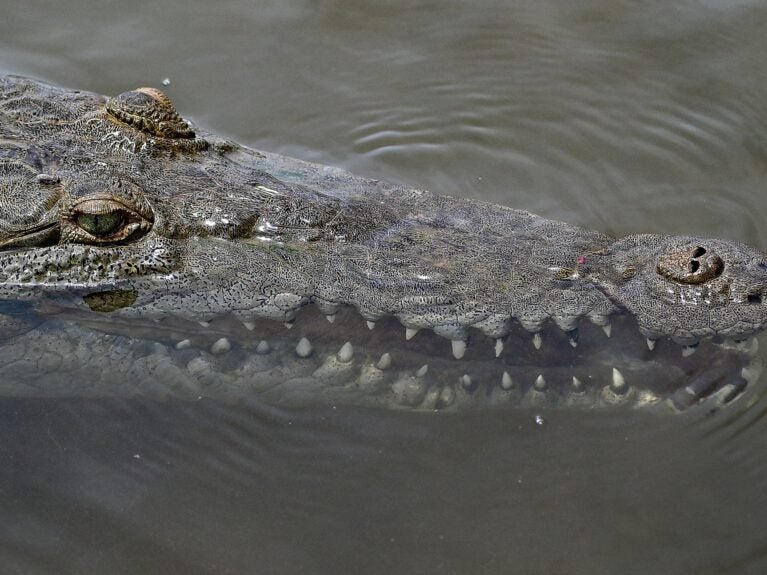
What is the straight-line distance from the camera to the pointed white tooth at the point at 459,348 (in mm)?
2996

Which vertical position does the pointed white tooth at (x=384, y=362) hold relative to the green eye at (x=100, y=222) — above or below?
below

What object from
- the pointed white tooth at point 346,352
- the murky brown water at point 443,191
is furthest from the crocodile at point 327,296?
the murky brown water at point 443,191

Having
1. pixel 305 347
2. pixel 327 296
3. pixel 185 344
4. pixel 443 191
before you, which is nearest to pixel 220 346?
pixel 185 344

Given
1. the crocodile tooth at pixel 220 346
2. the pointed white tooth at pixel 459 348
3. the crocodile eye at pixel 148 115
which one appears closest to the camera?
the pointed white tooth at pixel 459 348

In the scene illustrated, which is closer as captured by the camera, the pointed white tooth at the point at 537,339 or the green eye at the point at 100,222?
the pointed white tooth at the point at 537,339

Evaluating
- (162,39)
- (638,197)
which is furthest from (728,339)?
(162,39)

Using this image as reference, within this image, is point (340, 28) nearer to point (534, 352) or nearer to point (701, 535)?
point (534, 352)

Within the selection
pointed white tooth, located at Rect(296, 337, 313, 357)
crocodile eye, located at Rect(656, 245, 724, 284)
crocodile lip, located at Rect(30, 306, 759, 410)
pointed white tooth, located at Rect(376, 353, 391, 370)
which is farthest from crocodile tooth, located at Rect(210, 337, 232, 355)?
crocodile eye, located at Rect(656, 245, 724, 284)

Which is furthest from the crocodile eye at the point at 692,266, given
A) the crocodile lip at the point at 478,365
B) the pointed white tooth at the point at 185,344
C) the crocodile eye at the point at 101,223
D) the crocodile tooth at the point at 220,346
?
the crocodile eye at the point at 101,223

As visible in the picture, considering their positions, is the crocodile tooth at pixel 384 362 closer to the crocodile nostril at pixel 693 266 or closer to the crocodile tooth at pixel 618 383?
the crocodile tooth at pixel 618 383

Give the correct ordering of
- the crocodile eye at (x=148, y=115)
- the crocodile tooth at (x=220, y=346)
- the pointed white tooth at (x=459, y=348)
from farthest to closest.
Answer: the crocodile eye at (x=148, y=115), the crocodile tooth at (x=220, y=346), the pointed white tooth at (x=459, y=348)

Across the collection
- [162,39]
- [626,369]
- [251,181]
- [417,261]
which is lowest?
[626,369]

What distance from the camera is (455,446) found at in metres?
3.38

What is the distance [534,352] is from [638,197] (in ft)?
A: 7.12
